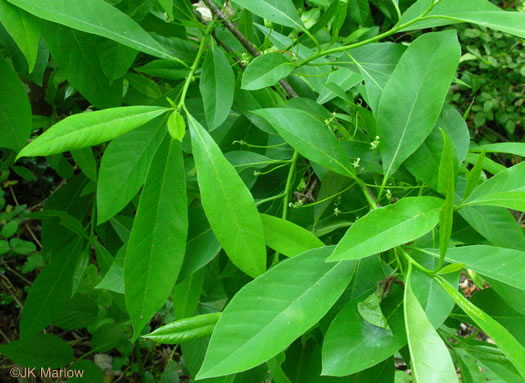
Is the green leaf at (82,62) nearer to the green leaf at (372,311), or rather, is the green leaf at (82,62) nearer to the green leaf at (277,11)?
the green leaf at (277,11)

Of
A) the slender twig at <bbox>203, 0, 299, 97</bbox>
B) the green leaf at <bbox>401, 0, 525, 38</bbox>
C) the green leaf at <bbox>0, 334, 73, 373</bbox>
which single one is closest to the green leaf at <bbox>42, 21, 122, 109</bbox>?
the slender twig at <bbox>203, 0, 299, 97</bbox>

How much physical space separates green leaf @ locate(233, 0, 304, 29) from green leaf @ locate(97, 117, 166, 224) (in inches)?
7.9

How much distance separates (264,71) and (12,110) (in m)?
0.33

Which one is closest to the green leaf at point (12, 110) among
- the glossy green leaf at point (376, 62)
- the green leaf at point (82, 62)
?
the green leaf at point (82, 62)

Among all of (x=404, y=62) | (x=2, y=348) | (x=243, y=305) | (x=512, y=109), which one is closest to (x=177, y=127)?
(x=243, y=305)

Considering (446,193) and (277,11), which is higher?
(277,11)

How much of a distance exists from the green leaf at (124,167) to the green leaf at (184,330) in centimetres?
15

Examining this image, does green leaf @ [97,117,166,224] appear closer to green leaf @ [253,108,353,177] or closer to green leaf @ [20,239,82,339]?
green leaf @ [253,108,353,177]

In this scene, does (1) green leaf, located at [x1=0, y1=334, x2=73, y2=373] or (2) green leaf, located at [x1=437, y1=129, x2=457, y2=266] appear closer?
(2) green leaf, located at [x1=437, y1=129, x2=457, y2=266]

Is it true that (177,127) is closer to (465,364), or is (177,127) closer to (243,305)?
(243,305)

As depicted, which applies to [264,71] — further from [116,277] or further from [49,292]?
[49,292]

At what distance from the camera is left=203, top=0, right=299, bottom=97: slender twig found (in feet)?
2.26

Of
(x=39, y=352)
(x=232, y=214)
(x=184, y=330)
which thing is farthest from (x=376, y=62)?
(x=39, y=352)

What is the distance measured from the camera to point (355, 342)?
44 centimetres
